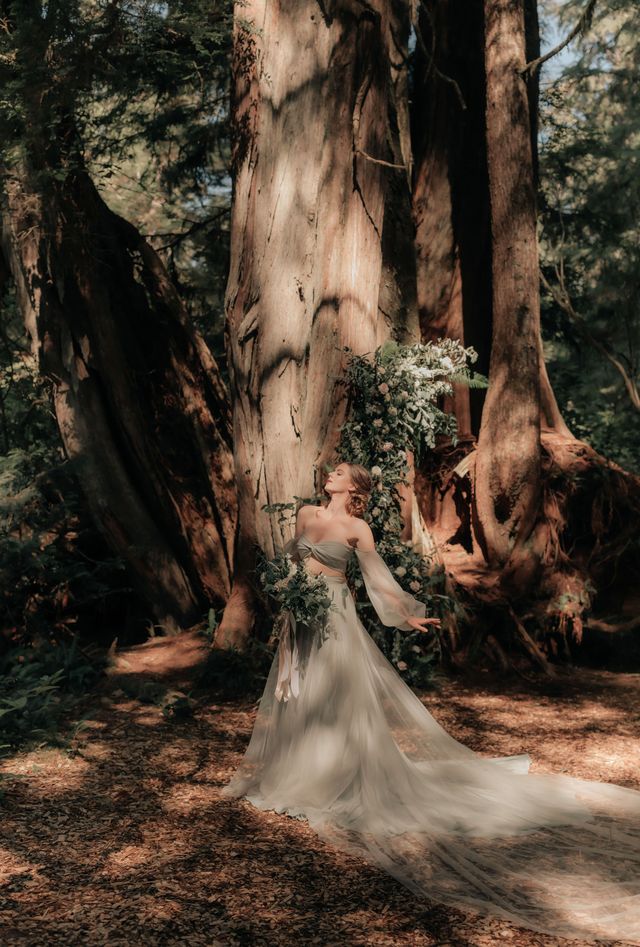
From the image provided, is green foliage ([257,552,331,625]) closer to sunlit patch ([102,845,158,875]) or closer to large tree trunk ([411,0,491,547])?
sunlit patch ([102,845,158,875])

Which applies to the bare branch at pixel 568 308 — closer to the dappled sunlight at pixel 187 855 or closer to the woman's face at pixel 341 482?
the dappled sunlight at pixel 187 855

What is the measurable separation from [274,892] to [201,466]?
6.66 metres

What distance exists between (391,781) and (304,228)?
4.55 metres

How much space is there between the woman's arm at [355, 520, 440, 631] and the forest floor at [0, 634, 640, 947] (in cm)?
126

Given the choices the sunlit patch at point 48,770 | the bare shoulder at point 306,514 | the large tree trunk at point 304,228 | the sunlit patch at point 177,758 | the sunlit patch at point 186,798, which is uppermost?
the large tree trunk at point 304,228

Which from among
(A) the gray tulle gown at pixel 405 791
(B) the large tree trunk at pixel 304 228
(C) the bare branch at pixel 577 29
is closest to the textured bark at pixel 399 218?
(C) the bare branch at pixel 577 29

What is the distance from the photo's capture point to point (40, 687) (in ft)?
23.8

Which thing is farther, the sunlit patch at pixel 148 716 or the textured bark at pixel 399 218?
the textured bark at pixel 399 218

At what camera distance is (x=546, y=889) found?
4371mm

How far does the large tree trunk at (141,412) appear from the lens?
10406 mm

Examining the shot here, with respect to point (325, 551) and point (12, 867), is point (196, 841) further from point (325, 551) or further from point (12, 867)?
point (325, 551)

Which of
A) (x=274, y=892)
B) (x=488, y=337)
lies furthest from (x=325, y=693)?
(x=488, y=337)

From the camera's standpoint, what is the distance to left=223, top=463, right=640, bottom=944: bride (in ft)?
15.3

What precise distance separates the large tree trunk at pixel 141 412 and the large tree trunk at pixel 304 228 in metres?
2.56
